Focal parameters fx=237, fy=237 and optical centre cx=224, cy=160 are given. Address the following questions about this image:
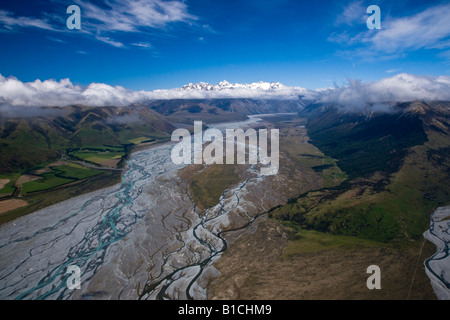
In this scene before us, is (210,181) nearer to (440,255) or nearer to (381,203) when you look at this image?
(381,203)

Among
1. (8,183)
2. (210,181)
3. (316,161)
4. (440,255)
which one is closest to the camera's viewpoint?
(440,255)

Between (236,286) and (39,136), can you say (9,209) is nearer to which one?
(236,286)

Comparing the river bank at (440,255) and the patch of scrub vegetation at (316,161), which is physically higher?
the patch of scrub vegetation at (316,161)

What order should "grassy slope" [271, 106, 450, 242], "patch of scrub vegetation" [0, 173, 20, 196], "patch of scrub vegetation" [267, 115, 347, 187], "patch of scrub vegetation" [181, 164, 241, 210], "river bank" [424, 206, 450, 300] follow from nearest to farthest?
"river bank" [424, 206, 450, 300] < "grassy slope" [271, 106, 450, 242] < "patch of scrub vegetation" [181, 164, 241, 210] < "patch of scrub vegetation" [0, 173, 20, 196] < "patch of scrub vegetation" [267, 115, 347, 187]

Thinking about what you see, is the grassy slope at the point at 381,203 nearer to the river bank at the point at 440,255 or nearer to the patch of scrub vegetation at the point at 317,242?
the river bank at the point at 440,255

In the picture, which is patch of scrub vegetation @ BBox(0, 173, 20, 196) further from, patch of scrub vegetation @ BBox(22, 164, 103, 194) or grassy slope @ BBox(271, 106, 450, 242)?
grassy slope @ BBox(271, 106, 450, 242)

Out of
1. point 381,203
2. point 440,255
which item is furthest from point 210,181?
point 440,255

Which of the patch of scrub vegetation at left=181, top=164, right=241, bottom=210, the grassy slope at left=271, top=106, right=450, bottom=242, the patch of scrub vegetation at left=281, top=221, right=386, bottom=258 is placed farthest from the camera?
the patch of scrub vegetation at left=181, top=164, right=241, bottom=210

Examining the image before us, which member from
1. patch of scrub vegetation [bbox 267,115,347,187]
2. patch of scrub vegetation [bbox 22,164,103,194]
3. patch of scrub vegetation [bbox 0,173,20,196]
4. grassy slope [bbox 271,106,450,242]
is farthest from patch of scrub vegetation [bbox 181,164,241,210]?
patch of scrub vegetation [bbox 0,173,20,196]

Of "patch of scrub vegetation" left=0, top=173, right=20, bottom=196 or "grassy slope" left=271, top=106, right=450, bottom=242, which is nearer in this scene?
"grassy slope" left=271, top=106, right=450, bottom=242

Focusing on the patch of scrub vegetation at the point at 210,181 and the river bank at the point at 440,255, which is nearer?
the river bank at the point at 440,255

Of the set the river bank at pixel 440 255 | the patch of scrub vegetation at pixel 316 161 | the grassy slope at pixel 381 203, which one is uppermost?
the patch of scrub vegetation at pixel 316 161

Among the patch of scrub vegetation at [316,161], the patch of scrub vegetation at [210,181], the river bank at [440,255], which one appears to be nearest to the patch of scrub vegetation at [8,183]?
the patch of scrub vegetation at [210,181]
